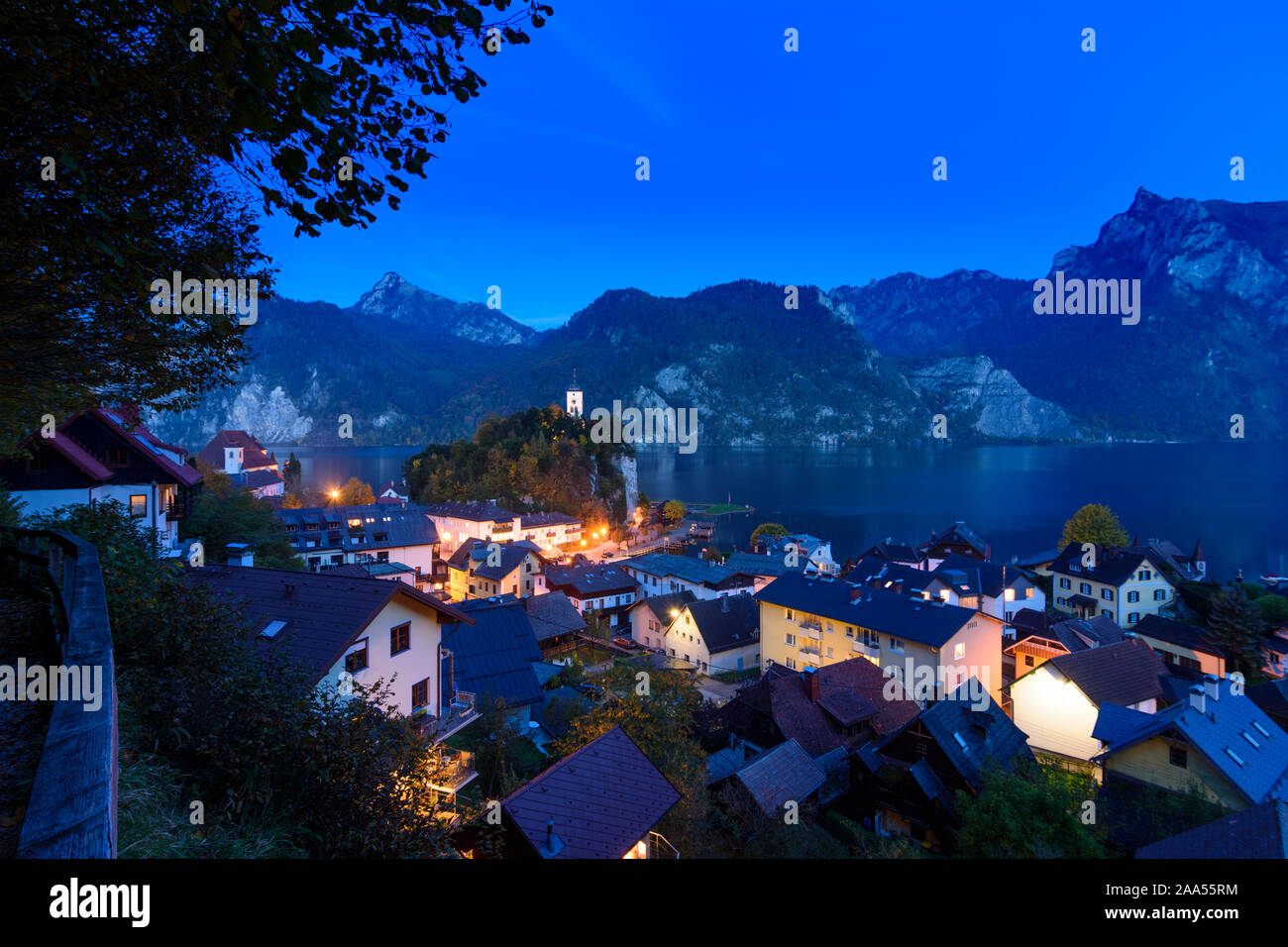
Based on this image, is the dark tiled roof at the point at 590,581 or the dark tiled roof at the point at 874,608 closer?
the dark tiled roof at the point at 874,608

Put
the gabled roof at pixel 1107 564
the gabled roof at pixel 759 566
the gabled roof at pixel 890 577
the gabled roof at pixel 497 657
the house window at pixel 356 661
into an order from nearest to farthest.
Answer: the house window at pixel 356 661, the gabled roof at pixel 497 657, the gabled roof at pixel 890 577, the gabled roof at pixel 1107 564, the gabled roof at pixel 759 566

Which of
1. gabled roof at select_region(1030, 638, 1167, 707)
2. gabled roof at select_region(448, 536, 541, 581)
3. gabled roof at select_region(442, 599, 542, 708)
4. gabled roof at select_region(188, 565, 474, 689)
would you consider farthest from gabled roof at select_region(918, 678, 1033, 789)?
gabled roof at select_region(448, 536, 541, 581)

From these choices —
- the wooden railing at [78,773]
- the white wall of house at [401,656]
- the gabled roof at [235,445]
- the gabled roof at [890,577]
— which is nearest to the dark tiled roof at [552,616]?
the gabled roof at [890,577]

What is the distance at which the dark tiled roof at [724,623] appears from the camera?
34812mm

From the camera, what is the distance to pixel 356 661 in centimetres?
1117

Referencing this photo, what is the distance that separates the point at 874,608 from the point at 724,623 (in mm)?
8474

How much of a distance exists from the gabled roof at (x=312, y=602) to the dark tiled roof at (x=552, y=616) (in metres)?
22.7

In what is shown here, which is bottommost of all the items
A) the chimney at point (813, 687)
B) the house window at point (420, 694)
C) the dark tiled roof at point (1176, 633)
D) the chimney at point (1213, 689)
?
the dark tiled roof at point (1176, 633)

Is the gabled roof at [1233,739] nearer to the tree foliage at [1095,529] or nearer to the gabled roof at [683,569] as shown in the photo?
the gabled roof at [683,569]

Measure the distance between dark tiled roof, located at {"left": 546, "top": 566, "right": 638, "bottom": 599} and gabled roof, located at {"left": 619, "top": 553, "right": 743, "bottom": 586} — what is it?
181 centimetres

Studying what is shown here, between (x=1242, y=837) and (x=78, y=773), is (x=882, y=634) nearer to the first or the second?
(x=1242, y=837)

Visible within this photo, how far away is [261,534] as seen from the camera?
27062mm

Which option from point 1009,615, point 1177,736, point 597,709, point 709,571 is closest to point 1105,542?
point 1009,615

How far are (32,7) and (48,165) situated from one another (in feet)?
3.02
